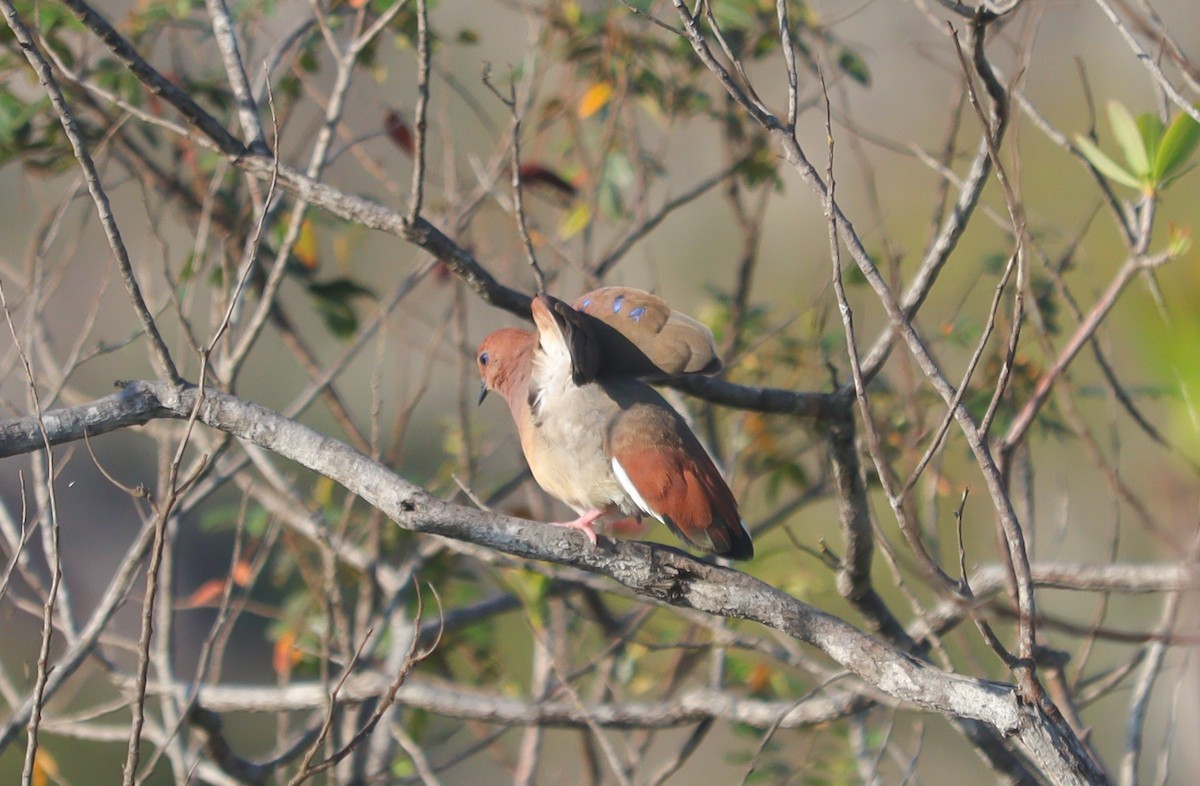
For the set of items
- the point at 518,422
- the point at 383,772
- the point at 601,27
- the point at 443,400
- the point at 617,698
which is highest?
the point at 443,400

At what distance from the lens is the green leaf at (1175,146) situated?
2.33m

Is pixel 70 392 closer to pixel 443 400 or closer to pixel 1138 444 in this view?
pixel 443 400

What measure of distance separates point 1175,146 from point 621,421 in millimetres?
1517

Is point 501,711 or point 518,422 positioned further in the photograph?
point 501,711

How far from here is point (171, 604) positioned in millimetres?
4004

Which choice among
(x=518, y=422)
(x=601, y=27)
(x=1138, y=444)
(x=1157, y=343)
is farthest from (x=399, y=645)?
(x=1138, y=444)

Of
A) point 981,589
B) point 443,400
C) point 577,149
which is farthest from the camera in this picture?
point 443,400

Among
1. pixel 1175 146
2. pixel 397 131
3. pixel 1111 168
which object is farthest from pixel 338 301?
pixel 1175 146

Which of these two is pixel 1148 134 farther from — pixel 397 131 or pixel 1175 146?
pixel 397 131

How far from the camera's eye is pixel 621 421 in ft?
10.3

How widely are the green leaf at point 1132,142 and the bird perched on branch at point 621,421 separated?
3.70 ft

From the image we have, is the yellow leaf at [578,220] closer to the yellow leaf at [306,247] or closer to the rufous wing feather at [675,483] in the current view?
the yellow leaf at [306,247]

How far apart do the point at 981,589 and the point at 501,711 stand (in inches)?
63.7

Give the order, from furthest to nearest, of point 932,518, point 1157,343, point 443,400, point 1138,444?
point 443,400, point 1138,444, point 932,518, point 1157,343
